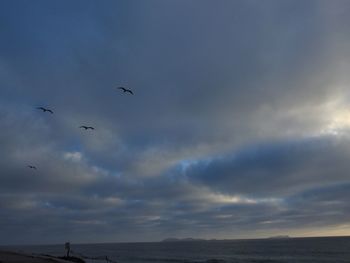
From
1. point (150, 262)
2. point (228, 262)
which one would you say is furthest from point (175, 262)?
point (228, 262)

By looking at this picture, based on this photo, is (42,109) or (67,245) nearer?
(42,109)

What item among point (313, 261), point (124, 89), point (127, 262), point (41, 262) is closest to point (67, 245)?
point (41, 262)

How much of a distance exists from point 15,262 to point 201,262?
232 feet

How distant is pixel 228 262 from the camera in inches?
4136

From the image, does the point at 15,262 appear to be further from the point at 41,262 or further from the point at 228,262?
the point at 228,262

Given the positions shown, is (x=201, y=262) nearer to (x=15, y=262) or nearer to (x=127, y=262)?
(x=127, y=262)

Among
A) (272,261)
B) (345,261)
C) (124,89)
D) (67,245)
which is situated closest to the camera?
(124,89)

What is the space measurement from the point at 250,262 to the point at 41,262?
72896 millimetres

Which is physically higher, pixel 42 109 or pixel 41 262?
pixel 42 109

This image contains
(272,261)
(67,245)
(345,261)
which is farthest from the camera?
(272,261)

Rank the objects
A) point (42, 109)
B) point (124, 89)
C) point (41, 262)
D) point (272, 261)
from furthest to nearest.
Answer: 1. point (272, 261)
2. point (41, 262)
3. point (42, 109)
4. point (124, 89)

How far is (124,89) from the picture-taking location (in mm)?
35375

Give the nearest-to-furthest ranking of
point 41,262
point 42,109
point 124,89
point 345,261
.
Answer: point 124,89 < point 42,109 < point 41,262 < point 345,261

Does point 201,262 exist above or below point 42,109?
below
